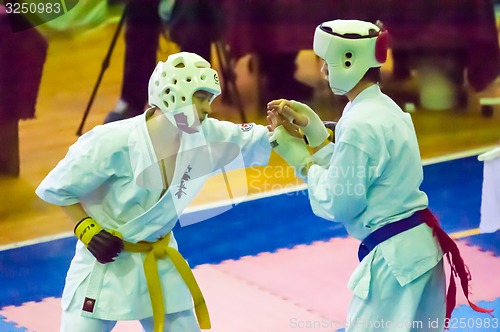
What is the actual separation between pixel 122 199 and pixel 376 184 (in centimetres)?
101

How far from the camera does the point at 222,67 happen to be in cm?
712

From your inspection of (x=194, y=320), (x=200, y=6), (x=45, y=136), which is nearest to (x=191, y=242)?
(x=45, y=136)

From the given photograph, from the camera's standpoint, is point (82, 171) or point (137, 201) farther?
point (137, 201)

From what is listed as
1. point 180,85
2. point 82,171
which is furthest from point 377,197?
point 82,171

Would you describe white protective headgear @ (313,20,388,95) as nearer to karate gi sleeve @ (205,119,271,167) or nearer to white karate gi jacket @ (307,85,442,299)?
white karate gi jacket @ (307,85,442,299)

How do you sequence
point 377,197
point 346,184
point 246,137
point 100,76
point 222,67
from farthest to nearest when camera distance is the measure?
point 222,67, point 100,76, point 246,137, point 377,197, point 346,184

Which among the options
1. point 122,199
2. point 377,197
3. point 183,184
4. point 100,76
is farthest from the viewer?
point 100,76

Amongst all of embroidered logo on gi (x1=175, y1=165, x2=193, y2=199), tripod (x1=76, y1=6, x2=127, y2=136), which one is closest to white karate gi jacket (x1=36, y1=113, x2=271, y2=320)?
embroidered logo on gi (x1=175, y1=165, x2=193, y2=199)

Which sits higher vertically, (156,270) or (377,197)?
(377,197)

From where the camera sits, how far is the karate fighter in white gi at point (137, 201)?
3354mm

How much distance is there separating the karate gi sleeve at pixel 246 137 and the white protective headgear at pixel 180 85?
0.25 m

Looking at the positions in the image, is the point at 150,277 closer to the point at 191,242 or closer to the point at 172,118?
the point at 172,118

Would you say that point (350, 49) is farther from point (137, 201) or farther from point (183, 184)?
point (137, 201)

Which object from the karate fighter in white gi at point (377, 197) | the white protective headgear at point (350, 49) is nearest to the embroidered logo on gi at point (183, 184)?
the karate fighter in white gi at point (377, 197)
